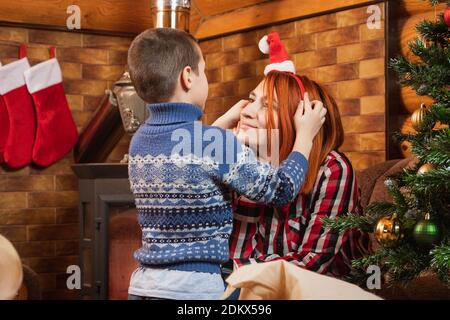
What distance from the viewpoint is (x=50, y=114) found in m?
3.88

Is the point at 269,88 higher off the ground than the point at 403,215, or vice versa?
the point at 269,88

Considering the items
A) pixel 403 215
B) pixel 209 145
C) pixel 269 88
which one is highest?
pixel 269 88

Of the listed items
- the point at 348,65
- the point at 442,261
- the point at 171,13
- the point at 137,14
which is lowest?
the point at 442,261

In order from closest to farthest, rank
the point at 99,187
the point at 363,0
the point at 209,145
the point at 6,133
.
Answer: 1. the point at 209,145
2. the point at 363,0
3. the point at 99,187
4. the point at 6,133

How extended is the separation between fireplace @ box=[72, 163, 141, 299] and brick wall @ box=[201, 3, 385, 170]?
773 millimetres

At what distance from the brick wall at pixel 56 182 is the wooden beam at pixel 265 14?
0.60 metres

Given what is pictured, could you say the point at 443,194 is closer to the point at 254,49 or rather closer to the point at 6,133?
the point at 254,49

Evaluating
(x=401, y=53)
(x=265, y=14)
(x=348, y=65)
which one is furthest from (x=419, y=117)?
(x=265, y=14)

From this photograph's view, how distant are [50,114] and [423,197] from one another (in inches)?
101

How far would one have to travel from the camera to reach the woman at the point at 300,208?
181cm

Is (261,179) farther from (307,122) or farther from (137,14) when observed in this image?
(137,14)

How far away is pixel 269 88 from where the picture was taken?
74.4 inches

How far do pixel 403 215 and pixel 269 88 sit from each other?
1.49 feet
